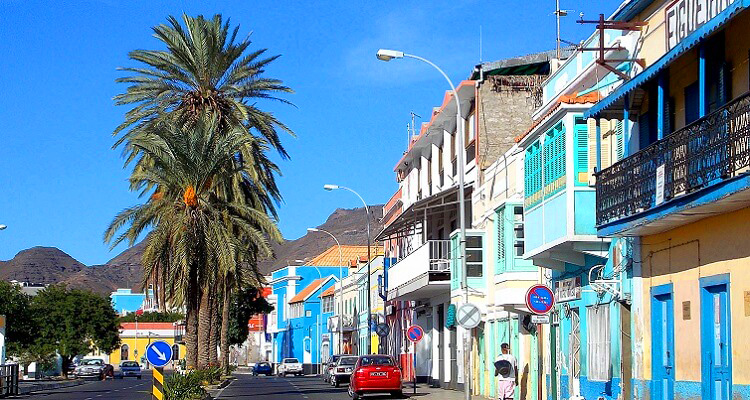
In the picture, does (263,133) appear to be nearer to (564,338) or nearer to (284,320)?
(564,338)

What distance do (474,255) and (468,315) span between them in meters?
9.92

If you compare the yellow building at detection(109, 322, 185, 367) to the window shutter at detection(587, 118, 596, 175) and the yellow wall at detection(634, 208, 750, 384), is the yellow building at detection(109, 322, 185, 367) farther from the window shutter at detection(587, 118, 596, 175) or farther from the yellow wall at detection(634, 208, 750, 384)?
the yellow wall at detection(634, 208, 750, 384)

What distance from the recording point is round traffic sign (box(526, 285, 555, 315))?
72.8ft

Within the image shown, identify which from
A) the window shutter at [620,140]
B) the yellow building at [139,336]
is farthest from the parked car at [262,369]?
the window shutter at [620,140]

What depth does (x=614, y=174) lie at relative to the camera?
67.3 ft

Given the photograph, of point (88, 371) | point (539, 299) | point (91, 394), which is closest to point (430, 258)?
point (91, 394)

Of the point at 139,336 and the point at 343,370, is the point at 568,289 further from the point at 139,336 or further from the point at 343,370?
the point at 139,336

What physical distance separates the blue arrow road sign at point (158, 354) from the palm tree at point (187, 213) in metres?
10.4

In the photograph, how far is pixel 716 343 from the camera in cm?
1788

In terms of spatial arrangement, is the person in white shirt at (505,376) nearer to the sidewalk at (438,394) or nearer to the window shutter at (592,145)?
the window shutter at (592,145)

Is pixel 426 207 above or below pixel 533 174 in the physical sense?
above

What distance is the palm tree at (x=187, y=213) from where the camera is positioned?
3484 cm

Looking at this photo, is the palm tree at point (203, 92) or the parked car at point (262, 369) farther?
the parked car at point (262, 369)

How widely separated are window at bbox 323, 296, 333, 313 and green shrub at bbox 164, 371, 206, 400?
205 feet
